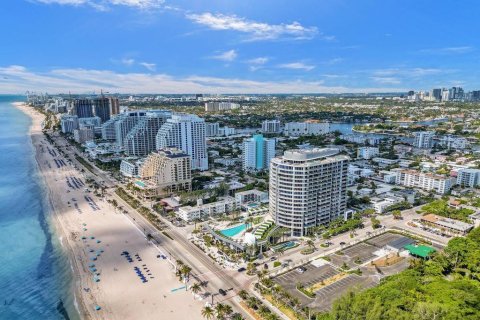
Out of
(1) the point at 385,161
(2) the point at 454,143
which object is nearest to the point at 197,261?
(1) the point at 385,161

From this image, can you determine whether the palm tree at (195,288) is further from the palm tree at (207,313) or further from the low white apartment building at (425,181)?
the low white apartment building at (425,181)

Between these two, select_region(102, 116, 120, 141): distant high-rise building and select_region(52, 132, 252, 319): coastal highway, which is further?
select_region(102, 116, 120, 141): distant high-rise building

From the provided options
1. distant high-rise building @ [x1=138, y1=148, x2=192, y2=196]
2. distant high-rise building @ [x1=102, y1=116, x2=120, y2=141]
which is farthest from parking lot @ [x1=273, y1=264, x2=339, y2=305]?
distant high-rise building @ [x1=102, y1=116, x2=120, y2=141]

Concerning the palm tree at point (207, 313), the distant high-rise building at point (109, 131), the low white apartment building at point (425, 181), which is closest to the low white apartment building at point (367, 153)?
the low white apartment building at point (425, 181)

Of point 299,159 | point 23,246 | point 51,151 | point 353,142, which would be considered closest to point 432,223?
point 299,159

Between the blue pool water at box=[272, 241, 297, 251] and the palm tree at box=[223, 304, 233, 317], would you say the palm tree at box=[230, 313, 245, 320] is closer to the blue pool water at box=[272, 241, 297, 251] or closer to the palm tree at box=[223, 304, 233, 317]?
the palm tree at box=[223, 304, 233, 317]

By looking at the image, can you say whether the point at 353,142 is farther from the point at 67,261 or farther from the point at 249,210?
the point at 67,261
